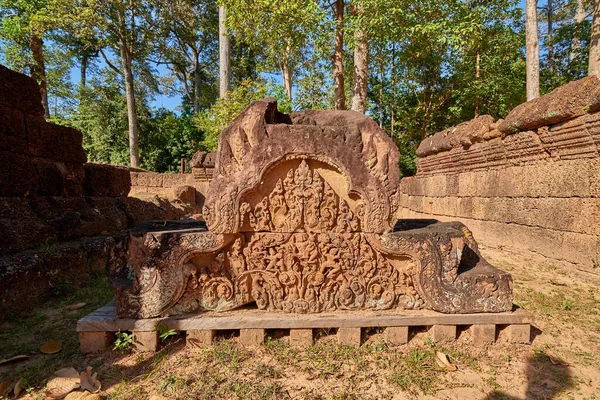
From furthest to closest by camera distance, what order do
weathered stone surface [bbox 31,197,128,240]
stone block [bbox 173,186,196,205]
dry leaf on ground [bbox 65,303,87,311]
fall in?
1. stone block [bbox 173,186,196,205]
2. weathered stone surface [bbox 31,197,128,240]
3. dry leaf on ground [bbox 65,303,87,311]

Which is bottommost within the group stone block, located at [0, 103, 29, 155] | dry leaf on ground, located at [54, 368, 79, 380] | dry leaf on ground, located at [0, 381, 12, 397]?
dry leaf on ground, located at [0, 381, 12, 397]

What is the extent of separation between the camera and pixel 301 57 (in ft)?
46.4

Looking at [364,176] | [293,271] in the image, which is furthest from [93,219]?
[364,176]

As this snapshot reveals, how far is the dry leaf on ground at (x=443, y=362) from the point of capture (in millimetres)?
2273

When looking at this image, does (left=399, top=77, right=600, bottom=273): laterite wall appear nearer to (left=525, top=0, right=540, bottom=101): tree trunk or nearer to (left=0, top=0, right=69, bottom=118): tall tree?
(left=525, top=0, right=540, bottom=101): tree trunk

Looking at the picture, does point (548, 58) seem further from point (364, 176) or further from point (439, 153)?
point (364, 176)

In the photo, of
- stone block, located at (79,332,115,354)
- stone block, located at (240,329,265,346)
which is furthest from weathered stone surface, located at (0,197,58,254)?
stone block, located at (240,329,265,346)

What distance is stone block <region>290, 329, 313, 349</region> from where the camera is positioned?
2.51m

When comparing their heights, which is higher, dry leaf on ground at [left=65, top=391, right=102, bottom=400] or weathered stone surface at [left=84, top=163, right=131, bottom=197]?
weathered stone surface at [left=84, top=163, right=131, bottom=197]

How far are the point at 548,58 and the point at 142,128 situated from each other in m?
25.8

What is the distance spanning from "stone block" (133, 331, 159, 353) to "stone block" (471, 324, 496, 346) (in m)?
2.65

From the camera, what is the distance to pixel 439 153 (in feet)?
27.1

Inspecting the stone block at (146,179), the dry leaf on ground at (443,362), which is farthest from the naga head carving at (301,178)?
the stone block at (146,179)

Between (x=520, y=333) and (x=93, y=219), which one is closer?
(x=520, y=333)
